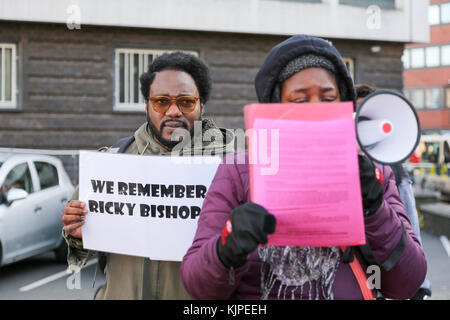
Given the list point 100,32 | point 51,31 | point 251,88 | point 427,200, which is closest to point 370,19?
point 251,88

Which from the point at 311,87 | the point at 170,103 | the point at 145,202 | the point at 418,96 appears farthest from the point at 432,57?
the point at 311,87

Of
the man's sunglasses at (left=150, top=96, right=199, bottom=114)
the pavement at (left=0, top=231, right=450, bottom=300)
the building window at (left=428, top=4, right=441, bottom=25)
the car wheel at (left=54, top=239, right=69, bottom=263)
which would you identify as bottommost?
the pavement at (left=0, top=231, right=450, bottom=300)

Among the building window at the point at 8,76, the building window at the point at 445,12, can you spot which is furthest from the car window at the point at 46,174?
the building window at the point at 445,12

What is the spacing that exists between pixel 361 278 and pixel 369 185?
0.93 feet

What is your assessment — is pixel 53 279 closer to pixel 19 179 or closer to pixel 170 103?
pixel 19 179

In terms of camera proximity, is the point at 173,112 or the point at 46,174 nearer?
the point at 173,112

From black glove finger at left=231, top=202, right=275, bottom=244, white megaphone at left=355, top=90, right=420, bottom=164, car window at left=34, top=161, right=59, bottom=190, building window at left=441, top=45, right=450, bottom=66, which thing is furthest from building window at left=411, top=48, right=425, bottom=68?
black glove finger at left=231, top=202, right=275, bottom=244

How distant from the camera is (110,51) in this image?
10039mm

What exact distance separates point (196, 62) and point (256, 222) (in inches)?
58.7

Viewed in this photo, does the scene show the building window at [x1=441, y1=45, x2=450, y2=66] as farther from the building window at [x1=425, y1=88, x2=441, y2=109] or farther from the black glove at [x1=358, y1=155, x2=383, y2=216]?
the black glove at [x1=358, y1=155, x2=383, y2=216]

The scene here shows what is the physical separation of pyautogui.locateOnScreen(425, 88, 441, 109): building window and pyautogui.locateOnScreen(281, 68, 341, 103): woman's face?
39.3 m

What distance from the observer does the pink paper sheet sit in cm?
113

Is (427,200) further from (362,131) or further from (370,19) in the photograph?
(362,131)
